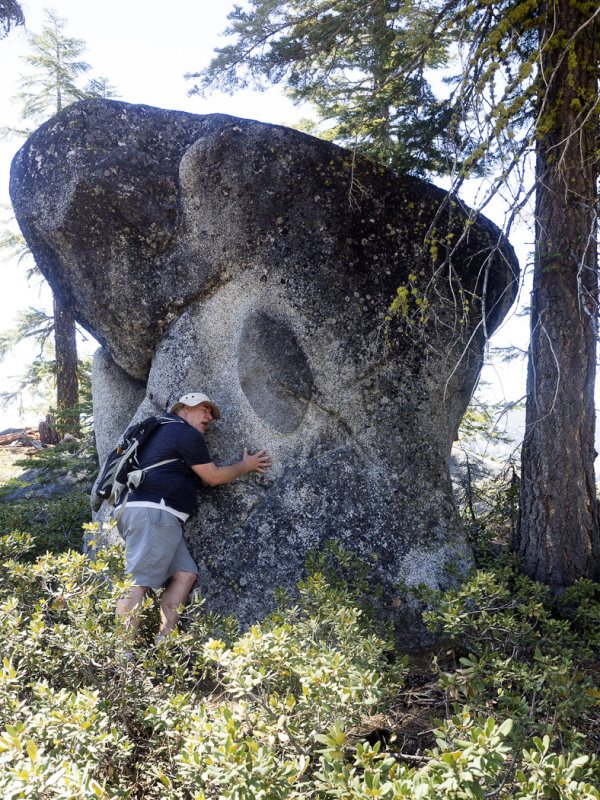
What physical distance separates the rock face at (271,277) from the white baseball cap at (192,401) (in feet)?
0.94

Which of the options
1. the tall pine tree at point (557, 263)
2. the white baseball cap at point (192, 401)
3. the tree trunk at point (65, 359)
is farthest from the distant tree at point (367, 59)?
the tree trunk at point (65, 359)

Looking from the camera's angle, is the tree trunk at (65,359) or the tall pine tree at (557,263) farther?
the tree trunk at (65,359)

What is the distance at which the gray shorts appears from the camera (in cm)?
466

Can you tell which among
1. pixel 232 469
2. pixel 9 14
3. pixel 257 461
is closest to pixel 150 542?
pixel 232 469

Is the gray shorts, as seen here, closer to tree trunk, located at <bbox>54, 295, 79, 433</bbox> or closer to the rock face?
the rock face

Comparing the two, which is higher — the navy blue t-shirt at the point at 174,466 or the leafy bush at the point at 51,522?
the navy blue t-shirt at the point at 174,466

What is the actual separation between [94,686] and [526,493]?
412cm

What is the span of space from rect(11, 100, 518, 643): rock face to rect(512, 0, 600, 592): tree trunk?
57 centimetres

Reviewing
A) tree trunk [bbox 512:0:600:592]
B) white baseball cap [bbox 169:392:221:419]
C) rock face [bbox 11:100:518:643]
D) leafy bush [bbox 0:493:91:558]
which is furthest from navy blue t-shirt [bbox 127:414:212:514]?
tree trunk [bbox 512:0:600:592]

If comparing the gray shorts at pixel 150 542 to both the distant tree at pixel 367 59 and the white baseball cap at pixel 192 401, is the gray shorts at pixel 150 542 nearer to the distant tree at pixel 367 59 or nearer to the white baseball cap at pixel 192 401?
the white baseball cap at pixel 192 401

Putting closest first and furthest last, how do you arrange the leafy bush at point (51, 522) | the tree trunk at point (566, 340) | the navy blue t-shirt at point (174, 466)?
the navy blue t-shirt at point (174, 466)
the tree trunk at point (566, 340)
the leafy bush at point (51, 522)

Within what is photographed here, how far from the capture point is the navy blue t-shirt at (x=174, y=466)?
4.90 metres

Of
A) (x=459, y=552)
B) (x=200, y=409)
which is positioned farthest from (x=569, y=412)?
(x=200, y=409)

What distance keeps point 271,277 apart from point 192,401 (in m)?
1.48
